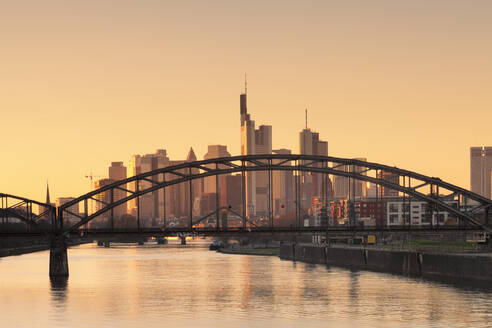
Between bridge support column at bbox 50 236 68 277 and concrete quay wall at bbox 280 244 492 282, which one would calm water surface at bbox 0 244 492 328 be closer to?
bridge support column at bbox 50 236 68 277

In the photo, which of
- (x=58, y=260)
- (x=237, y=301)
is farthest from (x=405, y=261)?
(x=58, y=260)

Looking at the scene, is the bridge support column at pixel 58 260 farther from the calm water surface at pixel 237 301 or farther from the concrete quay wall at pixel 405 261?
the concrete quay wall at pixel 405 261

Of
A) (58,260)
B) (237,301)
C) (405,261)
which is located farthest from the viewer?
(405,261)

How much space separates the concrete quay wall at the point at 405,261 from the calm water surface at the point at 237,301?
3.30 metres

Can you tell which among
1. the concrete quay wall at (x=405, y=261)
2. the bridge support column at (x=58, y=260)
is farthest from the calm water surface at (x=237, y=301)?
the concrete quay wall at (x=405, y=261)

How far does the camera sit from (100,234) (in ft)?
354

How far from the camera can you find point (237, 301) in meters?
81.5

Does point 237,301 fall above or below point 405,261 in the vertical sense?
below

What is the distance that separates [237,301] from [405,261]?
126ft

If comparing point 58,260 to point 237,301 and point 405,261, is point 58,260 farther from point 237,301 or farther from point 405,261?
point 405,261

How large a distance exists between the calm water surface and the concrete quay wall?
330cm

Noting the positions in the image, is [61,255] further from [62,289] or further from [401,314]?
[401,314]

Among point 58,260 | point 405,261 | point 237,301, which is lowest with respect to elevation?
point 237,301

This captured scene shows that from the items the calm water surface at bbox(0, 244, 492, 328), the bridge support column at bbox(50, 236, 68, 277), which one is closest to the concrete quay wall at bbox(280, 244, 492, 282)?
the calm water surface at bbox(0, 244, 492, 328)
